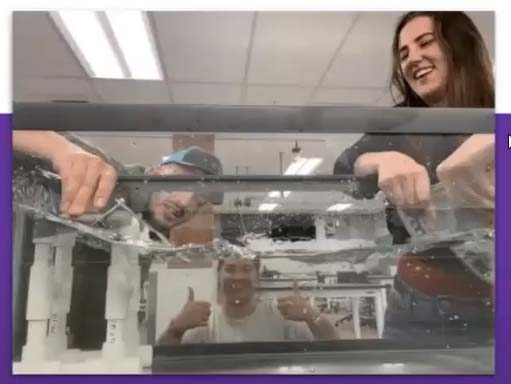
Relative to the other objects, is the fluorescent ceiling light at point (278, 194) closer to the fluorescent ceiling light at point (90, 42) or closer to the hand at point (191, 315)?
the hand at point (191, 315)

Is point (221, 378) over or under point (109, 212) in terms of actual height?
under

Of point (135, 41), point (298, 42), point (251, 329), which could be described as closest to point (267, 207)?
point (251, 329)

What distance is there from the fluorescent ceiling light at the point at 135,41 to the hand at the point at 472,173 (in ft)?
2.23

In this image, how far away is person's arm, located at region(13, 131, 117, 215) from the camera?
1.12 m

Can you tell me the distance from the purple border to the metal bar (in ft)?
0.21

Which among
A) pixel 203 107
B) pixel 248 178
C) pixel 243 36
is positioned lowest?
pixel 248 178

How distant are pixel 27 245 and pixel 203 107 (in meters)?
0.49

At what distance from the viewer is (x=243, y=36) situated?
115cm

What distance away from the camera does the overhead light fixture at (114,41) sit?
1.14 meters

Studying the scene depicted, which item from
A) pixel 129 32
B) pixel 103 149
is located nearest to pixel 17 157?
pixel 103 149

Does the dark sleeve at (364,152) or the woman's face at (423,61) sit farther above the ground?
the woman's face at (423,61)

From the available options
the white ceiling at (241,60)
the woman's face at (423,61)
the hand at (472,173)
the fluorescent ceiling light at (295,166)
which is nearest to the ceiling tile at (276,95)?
the white ceiling at (241,60)
